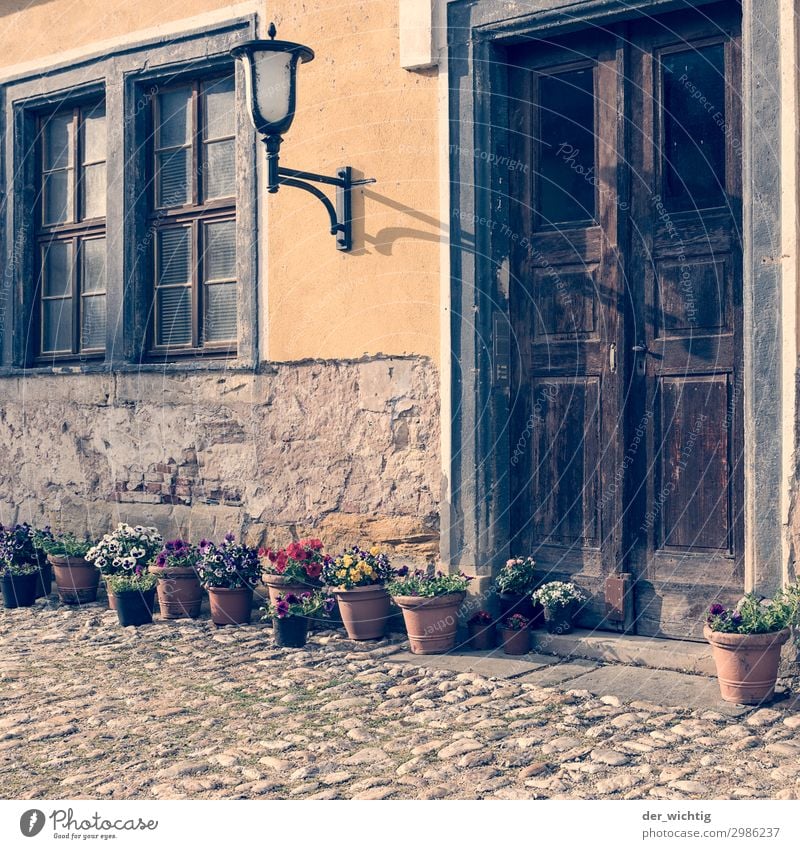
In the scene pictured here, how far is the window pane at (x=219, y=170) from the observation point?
6660 mm

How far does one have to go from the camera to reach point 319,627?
18.9 ft

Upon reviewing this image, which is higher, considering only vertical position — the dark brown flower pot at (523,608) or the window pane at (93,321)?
the window pane at (93,321)

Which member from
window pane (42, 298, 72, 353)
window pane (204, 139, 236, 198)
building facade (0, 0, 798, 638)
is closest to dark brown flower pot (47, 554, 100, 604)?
building facade (0, 0, 798, 638)

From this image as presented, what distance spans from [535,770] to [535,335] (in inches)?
97.2

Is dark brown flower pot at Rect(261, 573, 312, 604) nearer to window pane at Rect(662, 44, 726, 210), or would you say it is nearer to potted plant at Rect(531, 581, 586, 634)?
potted plant at Rect(531, 581, 586, 634)

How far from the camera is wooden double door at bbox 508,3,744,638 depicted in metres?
4.96

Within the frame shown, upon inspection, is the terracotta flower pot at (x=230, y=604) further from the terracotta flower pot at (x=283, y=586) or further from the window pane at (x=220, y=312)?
the window pane at (x=220, y=312)

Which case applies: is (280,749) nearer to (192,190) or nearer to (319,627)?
(319,627)

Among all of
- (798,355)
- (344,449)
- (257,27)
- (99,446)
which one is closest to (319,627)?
(344,449)

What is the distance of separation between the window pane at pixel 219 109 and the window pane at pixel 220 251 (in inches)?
21.3

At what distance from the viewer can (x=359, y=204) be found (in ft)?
19.2

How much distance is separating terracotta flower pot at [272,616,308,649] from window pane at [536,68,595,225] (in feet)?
7.51

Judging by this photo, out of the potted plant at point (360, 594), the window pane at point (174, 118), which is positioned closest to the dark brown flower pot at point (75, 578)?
the potted plant at point (360, 594)

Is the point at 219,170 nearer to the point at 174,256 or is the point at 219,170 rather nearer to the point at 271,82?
the point at 174,256
